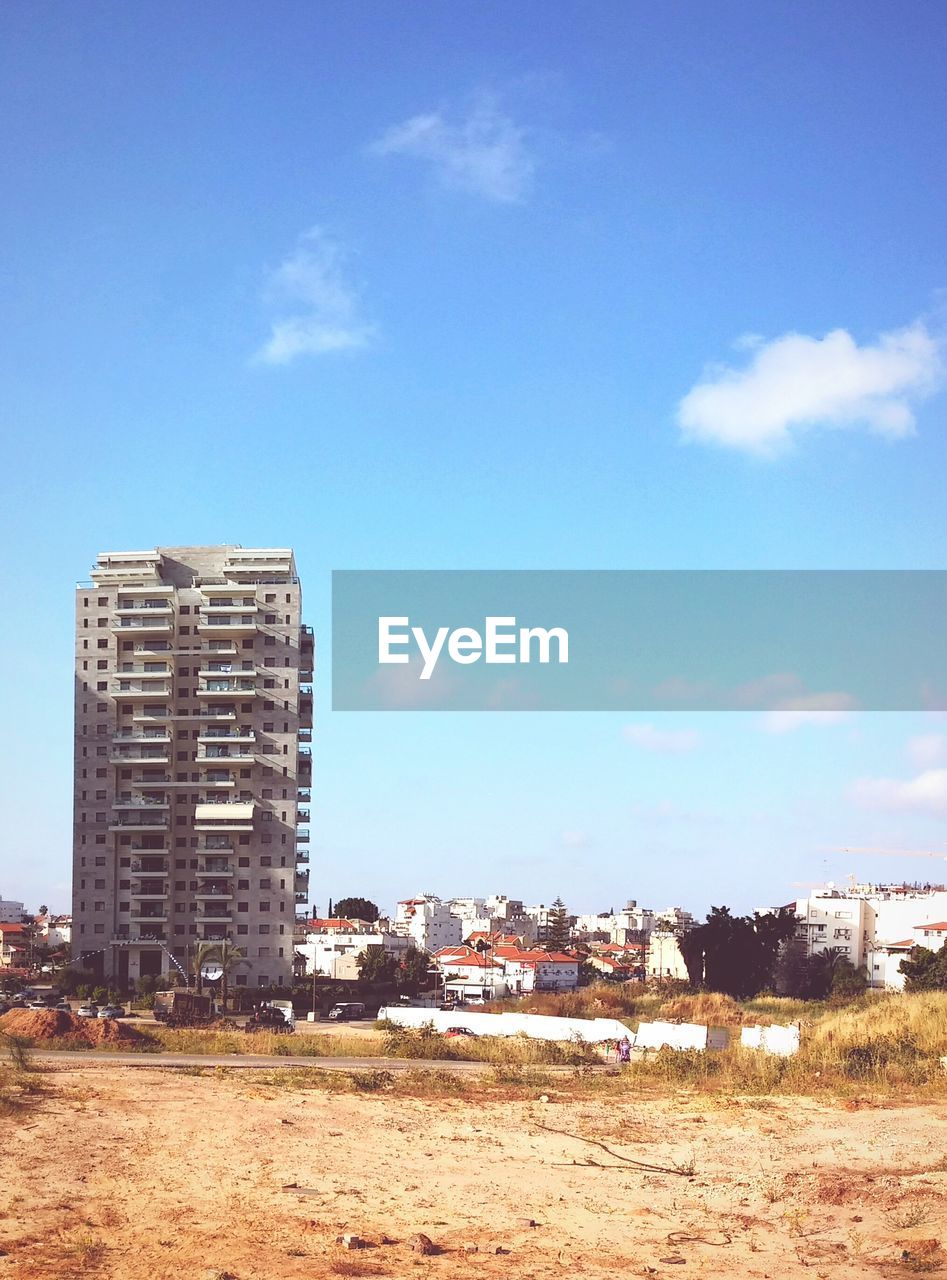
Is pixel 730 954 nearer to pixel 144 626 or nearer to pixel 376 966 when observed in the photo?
pixel 376 966

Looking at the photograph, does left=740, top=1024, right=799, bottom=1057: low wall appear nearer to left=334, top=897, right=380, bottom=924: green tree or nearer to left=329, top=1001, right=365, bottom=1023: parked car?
left=329, top=1001, right=365, bottom=1023: parked car

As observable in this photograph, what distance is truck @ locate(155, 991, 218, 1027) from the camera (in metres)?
57.1

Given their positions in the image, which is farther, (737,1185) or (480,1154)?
(480,1154)

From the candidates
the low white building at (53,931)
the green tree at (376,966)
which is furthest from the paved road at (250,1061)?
the low white building at (53,931)

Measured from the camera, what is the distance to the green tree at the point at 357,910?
182 metres

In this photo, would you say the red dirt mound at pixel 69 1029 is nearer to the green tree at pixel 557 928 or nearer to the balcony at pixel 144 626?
the balcony at pixel 144 626

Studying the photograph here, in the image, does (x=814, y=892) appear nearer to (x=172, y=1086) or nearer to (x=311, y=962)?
(x=311, y=962)

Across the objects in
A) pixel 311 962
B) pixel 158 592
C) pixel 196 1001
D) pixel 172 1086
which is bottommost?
pixel 311 962

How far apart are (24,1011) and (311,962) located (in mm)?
87316

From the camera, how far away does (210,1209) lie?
18.3 m

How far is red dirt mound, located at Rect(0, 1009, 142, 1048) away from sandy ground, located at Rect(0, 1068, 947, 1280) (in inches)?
546

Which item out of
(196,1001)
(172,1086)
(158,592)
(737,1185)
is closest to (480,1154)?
(737,1185)

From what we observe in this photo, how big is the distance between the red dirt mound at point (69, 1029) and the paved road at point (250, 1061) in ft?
5.82

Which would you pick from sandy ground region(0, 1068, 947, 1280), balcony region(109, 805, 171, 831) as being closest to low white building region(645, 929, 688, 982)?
balcony region(109, 805, 171, 831)
